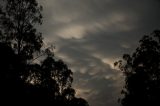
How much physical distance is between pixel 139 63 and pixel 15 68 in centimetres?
2977

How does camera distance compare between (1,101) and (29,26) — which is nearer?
(1,101)

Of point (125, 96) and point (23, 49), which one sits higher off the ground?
point (125, 96)

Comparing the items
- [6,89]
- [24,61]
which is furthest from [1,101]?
[24,61]

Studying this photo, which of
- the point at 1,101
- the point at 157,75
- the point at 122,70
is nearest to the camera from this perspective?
the point at 1,101

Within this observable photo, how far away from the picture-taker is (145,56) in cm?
6288

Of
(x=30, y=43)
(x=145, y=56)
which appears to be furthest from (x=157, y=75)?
(x=30, y=43)

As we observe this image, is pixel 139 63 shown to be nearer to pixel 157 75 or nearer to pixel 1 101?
pixel 157 75

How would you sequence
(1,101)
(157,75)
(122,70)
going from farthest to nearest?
(122,70) < (157,75) < (1,101)

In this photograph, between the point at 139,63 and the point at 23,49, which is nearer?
the point at 23,49

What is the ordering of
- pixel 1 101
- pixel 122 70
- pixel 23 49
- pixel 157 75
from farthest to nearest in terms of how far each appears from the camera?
pixel 122 70, pixel 157 75, pixel 23 49, pixel 1 101

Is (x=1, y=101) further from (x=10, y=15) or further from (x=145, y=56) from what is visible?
(x=145, y=56)

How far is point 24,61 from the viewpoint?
137 feet

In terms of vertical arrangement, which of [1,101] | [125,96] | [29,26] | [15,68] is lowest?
[1,101]

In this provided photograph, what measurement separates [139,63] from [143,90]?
5796 millimetres
